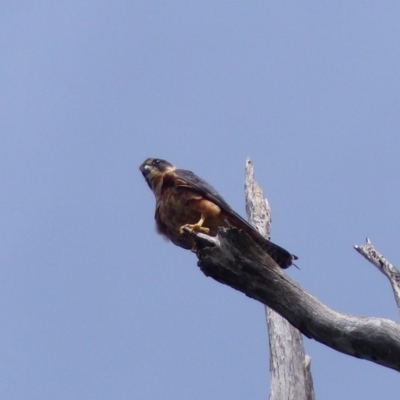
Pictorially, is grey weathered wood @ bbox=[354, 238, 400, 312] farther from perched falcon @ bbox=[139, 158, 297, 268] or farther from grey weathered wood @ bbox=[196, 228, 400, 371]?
perched falcon @ bbox=[139, 158, 297, 268]

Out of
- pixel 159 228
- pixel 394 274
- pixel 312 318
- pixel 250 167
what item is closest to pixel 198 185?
pixel 159 228

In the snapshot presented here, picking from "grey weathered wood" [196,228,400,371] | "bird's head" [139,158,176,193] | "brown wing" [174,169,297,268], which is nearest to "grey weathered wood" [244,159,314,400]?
"brown wing" [174,169,297,268]

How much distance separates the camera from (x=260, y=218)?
679 cm

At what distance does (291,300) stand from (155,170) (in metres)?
3.30

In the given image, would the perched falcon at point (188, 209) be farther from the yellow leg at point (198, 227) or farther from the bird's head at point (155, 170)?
the bird's head at point (155, 170)

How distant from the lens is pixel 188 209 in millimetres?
6324

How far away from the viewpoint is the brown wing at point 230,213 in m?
5.46

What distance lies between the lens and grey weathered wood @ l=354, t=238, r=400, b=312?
4.68m

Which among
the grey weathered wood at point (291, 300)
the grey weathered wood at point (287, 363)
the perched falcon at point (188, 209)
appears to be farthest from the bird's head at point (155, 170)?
the grey weathered wood at point (291, 300)

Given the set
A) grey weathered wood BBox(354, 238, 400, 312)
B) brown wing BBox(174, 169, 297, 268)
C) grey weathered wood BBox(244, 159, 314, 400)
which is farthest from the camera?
brown wing BBox(174, 169, 297, 268)

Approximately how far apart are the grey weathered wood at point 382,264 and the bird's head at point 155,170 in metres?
2.27

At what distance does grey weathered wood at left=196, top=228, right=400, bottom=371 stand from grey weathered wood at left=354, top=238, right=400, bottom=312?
0.87 metres

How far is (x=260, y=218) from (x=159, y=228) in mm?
892

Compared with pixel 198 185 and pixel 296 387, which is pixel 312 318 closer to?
pixel 296 387
